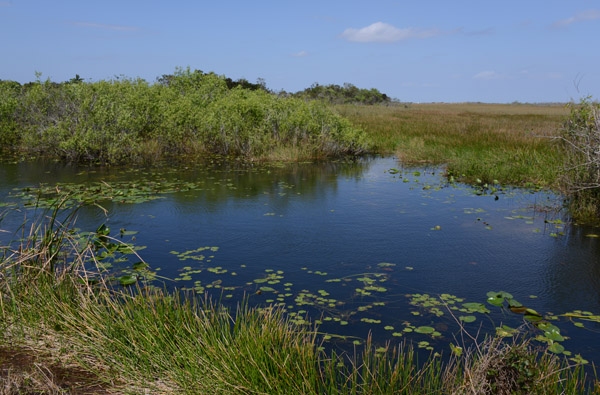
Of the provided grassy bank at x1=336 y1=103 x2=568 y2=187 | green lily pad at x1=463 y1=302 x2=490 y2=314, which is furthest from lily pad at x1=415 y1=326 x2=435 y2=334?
grassy bank at x1=336 y1=103 x2=568 y2=187

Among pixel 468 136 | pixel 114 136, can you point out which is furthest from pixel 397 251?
A: pixel 468 136

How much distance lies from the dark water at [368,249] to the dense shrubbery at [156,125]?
3828 millimetres

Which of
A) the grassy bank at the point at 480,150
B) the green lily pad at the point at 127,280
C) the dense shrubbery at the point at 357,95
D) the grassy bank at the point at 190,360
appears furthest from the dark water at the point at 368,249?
the dense shrubbery at the point at 357,95

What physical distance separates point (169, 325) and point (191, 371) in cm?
73

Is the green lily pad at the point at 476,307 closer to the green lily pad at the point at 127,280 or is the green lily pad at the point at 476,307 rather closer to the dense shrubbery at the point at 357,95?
the green lily pad at the point at 127,280

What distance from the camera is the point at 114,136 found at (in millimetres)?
15672

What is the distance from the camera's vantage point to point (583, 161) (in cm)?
843

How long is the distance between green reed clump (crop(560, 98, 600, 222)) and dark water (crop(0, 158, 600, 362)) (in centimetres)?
55

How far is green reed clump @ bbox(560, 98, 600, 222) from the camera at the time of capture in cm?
792

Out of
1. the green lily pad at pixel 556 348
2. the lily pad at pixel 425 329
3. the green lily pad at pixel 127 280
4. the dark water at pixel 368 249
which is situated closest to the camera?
the green lily pad at pixel 556 348

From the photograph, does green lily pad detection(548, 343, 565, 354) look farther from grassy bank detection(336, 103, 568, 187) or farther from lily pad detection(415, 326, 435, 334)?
grassy bank detection(336, 103, 568, 187)

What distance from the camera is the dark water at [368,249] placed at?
4.98 metres

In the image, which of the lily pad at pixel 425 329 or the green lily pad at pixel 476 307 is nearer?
the lily pad at pixel 425 329

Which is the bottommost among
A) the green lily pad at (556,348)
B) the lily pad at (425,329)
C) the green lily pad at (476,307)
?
the green lily pad at (556,348)
